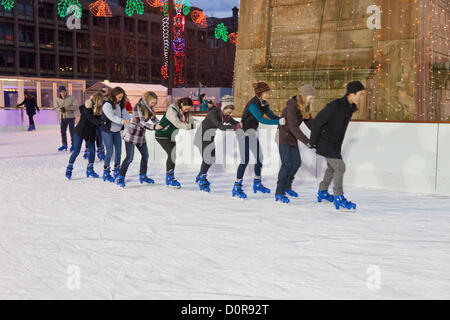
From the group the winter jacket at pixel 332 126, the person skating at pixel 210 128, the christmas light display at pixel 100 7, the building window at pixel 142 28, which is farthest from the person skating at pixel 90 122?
the building window at pixel 142 28

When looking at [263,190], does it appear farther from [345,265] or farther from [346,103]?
[345,265]

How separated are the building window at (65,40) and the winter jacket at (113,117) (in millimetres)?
50760

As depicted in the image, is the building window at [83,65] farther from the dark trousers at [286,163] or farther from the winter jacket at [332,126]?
the winter jacket at [332,126]

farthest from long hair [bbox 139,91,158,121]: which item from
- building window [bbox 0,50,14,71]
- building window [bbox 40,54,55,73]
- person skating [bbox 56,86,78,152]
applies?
building window [bbox 40,54,55,73]

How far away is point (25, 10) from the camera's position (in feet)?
167

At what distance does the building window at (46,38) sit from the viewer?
52531 mm

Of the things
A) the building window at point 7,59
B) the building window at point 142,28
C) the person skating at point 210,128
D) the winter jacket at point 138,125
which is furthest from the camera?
the building window at point 142,28

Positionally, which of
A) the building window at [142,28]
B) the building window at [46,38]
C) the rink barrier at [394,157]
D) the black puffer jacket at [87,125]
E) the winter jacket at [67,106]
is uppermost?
the building window at [142,28]

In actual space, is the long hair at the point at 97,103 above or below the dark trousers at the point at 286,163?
above

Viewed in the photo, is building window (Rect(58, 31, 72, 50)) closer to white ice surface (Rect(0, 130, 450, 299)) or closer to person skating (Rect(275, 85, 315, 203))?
white ice surface (Rect(0, 130, 450, 299))

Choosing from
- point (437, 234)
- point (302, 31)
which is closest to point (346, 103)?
point (437, 234)

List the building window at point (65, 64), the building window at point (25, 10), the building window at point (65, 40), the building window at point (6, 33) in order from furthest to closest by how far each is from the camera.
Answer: the building window at point (65, 64) < the building window at point (65, 40) < the building window at point (25, 10) < the building window at point (6, 33)

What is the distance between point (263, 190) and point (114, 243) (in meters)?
2.98

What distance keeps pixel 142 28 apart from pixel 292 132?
195ft
